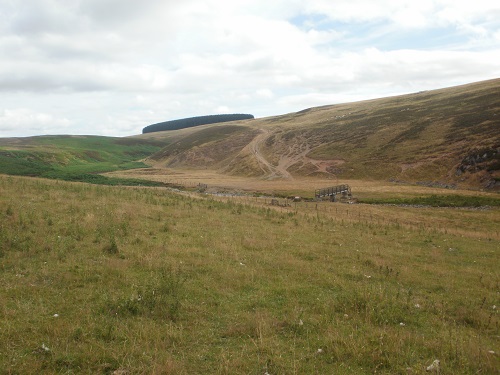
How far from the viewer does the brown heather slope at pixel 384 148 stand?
73287 millimetres

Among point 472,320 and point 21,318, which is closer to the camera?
point 21,318

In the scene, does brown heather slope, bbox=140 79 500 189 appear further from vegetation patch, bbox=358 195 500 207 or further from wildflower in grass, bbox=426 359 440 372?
wildflower in grass, bbox=426 359 440 372

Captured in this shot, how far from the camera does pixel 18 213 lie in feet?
56.4

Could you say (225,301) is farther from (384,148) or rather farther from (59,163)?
(59,163)

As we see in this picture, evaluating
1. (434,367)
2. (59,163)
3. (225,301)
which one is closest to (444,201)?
(225,301)

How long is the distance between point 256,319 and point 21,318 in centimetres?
549

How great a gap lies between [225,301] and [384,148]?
93.9 meters

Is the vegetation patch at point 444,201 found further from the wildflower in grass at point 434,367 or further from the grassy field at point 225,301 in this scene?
the wildflower in grass at point 434,367

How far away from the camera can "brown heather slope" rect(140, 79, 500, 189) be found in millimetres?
73287

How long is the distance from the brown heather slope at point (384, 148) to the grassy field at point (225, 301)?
5662 cm

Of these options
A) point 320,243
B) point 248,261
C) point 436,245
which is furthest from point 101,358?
point 436,245

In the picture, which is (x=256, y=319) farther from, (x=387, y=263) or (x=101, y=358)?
(x=387, y=263)

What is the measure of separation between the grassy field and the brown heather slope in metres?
56.6

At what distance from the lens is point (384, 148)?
313 feet
